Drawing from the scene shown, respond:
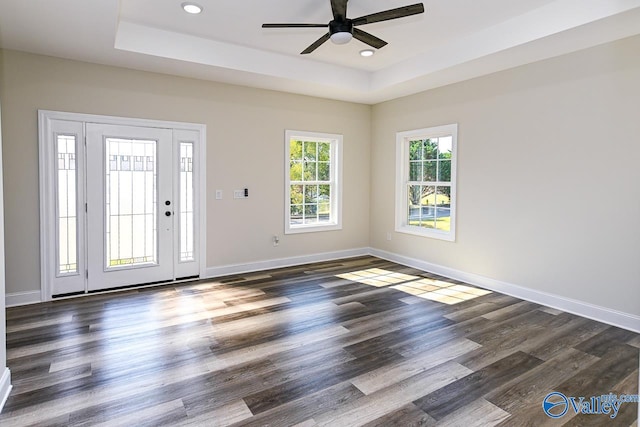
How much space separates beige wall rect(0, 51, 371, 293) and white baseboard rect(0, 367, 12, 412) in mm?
2068

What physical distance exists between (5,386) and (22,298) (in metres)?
2.14

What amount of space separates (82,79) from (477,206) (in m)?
5.00

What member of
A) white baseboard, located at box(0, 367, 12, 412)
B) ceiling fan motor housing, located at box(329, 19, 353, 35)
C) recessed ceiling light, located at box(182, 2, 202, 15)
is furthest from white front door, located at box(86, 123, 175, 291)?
ceiling fan motor housing, located at box(329, 19, 353, 35)

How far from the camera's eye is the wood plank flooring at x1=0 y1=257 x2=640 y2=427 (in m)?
2.21

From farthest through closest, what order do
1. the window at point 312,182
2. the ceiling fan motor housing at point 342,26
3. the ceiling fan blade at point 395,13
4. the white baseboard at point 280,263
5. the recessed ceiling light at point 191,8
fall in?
the window at point 312,182 → the white baseboard at point 280,263 → the recessed ceiling light at point 191,8 → the ceiling fan motor housing at point 342,26 → the ceiling fan blade at point 395,13

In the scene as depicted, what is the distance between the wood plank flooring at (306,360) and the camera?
2.21m

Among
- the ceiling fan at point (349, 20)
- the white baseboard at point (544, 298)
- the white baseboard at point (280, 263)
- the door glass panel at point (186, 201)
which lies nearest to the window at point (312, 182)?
the white baseboard at point (280, 263)

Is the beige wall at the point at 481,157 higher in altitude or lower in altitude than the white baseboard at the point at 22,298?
higher

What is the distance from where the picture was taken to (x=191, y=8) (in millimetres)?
3492

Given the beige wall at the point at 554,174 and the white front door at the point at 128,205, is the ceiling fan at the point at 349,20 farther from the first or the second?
the white front door at the point at 128,205

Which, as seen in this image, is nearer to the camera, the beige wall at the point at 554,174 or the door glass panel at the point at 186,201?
the beige wall at the point at 554,174

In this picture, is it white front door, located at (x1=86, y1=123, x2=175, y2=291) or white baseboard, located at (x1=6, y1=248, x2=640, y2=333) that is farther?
white front door, located at (x1=86, y1=123, x2=175, y2=291)

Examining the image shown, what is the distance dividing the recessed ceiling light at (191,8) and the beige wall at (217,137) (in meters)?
1.38

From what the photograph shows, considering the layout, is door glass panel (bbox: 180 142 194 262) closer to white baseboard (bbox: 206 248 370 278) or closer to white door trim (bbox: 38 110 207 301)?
white baseboard (bbox: 206 248 370 278)
